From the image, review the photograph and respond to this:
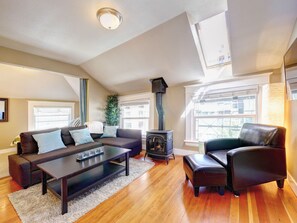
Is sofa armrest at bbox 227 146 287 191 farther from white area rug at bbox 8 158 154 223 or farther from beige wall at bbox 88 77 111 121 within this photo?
beige wall at bbox 88 77 111 121

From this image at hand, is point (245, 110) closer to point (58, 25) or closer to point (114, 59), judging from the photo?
point (114, 59)

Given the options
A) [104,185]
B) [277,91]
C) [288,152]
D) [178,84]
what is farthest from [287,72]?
[104,185]

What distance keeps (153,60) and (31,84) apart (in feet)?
12.5

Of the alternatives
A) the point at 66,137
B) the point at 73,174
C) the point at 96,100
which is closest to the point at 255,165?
the point at 73,174

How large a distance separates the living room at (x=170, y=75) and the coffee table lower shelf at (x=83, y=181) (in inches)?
12.2

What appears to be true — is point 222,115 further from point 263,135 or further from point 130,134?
point 130,134

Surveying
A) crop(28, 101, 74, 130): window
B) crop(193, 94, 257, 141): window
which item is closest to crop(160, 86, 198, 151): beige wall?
crop(193, 94, 257, 141): window

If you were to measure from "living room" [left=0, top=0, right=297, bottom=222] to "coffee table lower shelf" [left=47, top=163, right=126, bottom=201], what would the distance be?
1.02 ft

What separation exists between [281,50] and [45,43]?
14.1 ft

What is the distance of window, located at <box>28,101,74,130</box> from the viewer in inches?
183

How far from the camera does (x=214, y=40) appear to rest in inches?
117

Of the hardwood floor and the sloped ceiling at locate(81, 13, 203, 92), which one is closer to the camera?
the hardwood floor

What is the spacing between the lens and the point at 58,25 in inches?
94.6

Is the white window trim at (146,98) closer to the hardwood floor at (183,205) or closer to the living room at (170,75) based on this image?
the living room at (170,75)
